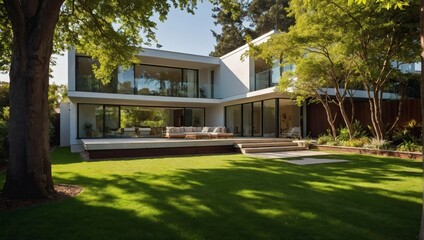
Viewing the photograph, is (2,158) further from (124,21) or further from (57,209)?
(57,209)

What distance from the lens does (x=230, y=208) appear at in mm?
4645

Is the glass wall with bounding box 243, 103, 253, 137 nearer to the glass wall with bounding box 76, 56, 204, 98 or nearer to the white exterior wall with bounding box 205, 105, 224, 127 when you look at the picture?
the white exterior wall with bounding box 205, 105, 224, 127

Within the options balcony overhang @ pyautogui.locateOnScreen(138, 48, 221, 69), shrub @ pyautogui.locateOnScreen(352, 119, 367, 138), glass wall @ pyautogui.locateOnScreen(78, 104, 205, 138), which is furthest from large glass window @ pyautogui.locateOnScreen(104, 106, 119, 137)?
shrub @ pyautogui.locateOnScreen(352, 119, 367, 138)

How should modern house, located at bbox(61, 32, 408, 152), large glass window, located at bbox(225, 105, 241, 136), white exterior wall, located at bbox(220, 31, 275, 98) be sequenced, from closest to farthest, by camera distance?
modern house, located at bbox(61, 32, 408, 152) < white exterior wall, located at bbox(220, 31, 275, 98) < large glass window, located at bbox(225, 105, 241, 136)

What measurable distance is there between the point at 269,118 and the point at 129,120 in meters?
9.19

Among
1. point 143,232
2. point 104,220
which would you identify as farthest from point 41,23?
point 143,232

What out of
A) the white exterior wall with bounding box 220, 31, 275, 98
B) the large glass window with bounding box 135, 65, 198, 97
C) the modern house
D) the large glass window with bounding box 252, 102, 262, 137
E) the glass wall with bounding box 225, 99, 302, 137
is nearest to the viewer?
the modern house

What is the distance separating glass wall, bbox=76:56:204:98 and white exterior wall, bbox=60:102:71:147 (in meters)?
2.91

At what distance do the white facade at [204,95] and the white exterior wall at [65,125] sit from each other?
0.06 meters

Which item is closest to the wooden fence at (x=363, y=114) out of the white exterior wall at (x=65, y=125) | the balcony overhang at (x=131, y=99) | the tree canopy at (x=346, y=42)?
A: the tree canopy at (x=346, y=42)

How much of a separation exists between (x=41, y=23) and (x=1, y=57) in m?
6.40

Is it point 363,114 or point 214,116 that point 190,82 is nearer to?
point 214,116

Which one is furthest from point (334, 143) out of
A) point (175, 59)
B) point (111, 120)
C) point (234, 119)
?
point (111, 120)

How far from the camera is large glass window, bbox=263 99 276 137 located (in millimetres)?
18309
